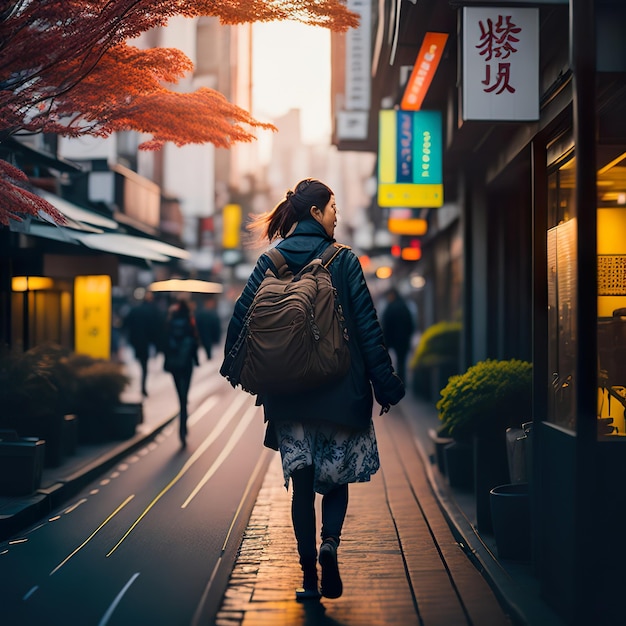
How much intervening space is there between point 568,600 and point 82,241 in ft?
23.8

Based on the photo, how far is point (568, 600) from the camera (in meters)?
4.92

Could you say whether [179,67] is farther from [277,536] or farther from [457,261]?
[457,261]

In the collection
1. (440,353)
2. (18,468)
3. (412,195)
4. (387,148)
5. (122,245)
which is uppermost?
(387,148)

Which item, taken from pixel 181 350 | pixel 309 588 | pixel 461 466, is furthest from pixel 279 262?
pixel 181 350

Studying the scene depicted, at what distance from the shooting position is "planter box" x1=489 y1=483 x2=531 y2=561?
20.6ft

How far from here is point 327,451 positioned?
5.27 metres

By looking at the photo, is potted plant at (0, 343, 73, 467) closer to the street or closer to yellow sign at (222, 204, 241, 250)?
the street

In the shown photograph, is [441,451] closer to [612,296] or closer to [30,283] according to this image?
[612,296]

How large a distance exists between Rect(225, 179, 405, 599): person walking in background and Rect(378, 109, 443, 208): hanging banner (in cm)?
768

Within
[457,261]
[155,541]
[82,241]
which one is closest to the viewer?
[155,541]

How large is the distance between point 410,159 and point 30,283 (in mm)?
5754

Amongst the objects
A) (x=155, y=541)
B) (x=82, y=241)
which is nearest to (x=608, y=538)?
(x=155, y=541)

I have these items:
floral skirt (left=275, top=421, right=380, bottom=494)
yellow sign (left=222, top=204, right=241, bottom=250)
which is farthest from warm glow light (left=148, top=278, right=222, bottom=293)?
yellow sign (left=222, top=204, right=241, bottom=250)

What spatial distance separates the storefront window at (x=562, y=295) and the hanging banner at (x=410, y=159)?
6427 millimetres
